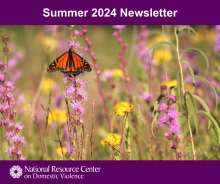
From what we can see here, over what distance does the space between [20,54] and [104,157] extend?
7.65 ft

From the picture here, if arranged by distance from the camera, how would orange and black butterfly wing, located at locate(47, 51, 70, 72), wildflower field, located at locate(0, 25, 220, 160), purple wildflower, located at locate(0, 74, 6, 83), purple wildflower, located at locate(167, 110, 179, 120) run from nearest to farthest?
purple wildflower, located at locate(167, 110, 179, 120) → wildflower field, located at locate(0, 25, 220, 160) → purple wildflower, located at locate(0, 74, 6, 83) → orange and black butterfly wing, located at locate(47, 51, 70, 72)

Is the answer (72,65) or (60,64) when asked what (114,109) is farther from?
(60,64)

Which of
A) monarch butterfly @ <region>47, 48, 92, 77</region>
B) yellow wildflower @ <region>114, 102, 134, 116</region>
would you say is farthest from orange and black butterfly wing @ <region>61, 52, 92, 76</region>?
yellow wildflower @ <region>114, 102, 134, 116</region>

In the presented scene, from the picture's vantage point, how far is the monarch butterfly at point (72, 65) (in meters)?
2.08

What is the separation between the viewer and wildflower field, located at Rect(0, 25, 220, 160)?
188cm

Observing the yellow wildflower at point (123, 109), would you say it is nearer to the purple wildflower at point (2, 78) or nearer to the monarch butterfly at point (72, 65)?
the monarch butterfly at point (72, 65)

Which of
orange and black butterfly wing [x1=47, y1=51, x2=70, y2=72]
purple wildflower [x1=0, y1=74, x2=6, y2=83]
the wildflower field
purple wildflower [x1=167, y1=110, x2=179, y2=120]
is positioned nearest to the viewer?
purple wildflower [x1=167, y1=110, x2=179, y2=120]

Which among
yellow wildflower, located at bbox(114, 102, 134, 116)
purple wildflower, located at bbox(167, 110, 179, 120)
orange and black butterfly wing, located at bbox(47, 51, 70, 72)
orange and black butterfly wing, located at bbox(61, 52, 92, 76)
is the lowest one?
purple wildflower, located at bbox(167, 110, 179, 120)

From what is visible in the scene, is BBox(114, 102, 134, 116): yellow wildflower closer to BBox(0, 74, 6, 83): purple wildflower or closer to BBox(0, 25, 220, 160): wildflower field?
BBox(0, 25, 220, 160): wildflower field

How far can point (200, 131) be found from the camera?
337 centimetres
